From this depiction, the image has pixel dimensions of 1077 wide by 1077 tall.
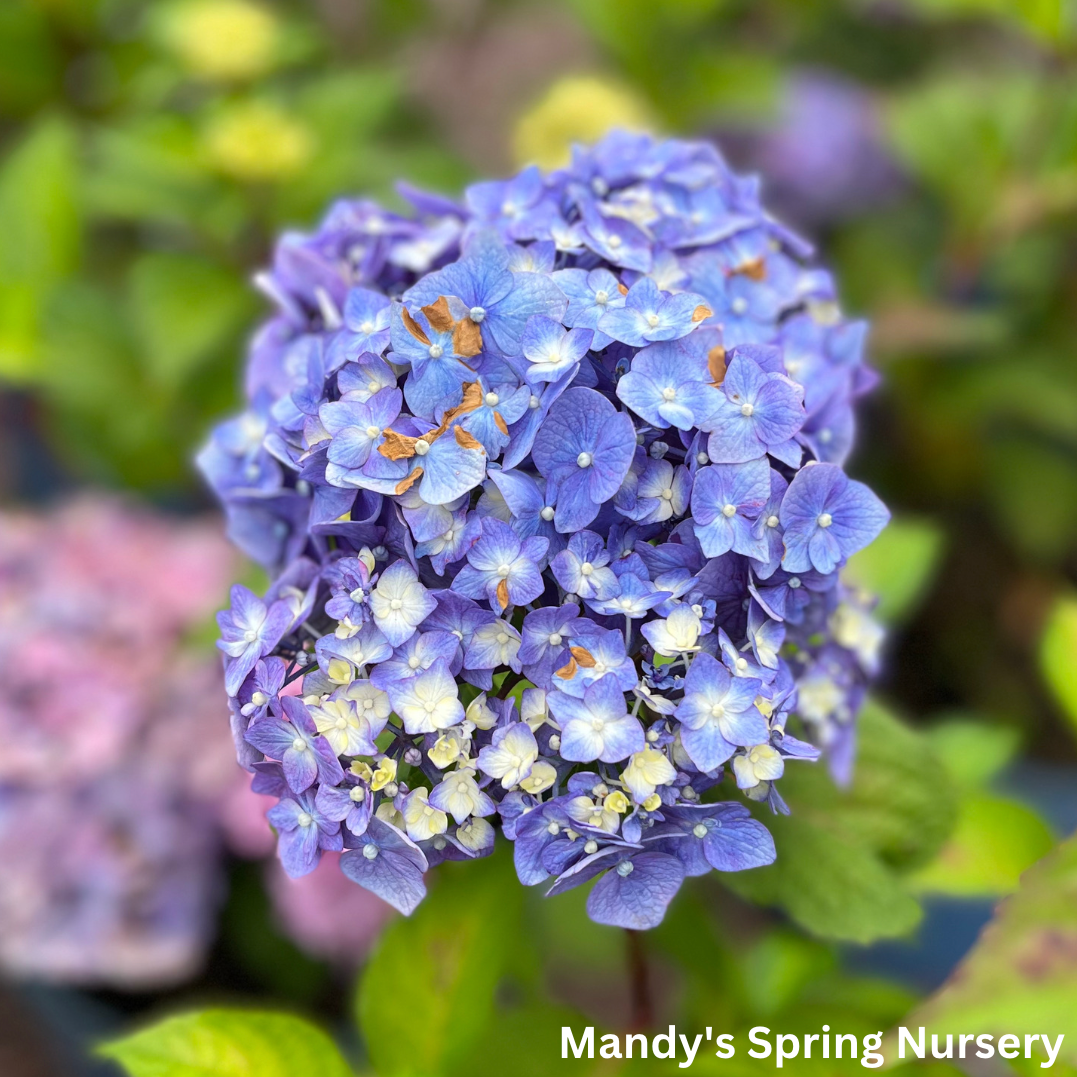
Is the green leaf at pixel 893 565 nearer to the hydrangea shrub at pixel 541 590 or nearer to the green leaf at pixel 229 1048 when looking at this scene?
the hydrangea shrub at pixel 541 590

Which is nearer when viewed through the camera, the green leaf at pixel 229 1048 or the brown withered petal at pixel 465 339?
the brown withered petal at pixel 465 339

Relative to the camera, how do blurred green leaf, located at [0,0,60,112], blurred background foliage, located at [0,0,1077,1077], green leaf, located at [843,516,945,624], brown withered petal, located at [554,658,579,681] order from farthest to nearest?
blurred green leaf, located at [0,0,60,112] → green leaf, located at [843,516,945,624] → blurred background foliage, located at [0,0,1077,1077] → brown withered petal, located at [554,658,579,681]

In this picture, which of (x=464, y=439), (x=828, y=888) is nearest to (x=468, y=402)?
(x=464, y=439)

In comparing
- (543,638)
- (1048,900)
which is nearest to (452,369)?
(543,638)

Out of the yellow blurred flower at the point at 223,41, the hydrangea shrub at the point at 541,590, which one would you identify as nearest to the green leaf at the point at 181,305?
the yellow blurred flower at the point at 223,41

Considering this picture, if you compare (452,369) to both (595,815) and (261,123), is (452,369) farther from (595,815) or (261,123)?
(261,123)

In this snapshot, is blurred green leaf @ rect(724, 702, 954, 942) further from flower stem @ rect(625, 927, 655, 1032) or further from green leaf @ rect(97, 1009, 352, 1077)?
green leaf @ rect(97, 1009, 352, 1077)

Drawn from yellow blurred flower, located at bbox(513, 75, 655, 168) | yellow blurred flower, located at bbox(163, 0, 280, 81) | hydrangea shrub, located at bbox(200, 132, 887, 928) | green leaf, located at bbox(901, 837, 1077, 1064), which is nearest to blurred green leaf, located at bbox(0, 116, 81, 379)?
yellow blurred flower, located at bbox(163, 0, 280, 81)
